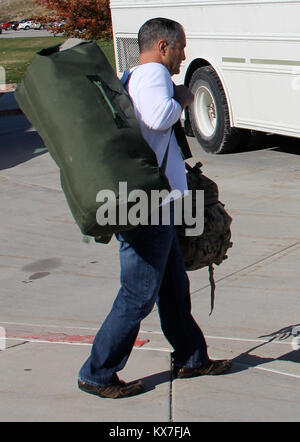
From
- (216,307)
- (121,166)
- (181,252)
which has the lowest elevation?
(216,307)

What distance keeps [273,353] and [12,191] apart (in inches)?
210

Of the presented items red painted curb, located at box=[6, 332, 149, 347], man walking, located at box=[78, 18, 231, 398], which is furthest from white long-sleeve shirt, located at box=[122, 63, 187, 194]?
red painted curb, located at box=[6, 332, 149, 347]

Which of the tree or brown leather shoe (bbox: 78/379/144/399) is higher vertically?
brown leather shoe (bbox: 78/379/144/399)

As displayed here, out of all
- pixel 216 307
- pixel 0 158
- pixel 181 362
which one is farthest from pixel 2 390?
pixel 0 158

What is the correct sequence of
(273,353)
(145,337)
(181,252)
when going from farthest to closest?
(145,337), (273,353), (181,252)

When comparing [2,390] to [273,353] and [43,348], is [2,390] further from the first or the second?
[273,353]

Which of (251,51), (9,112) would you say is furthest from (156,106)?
(9,112)

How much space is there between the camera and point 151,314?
18.5ft

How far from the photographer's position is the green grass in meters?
25.9

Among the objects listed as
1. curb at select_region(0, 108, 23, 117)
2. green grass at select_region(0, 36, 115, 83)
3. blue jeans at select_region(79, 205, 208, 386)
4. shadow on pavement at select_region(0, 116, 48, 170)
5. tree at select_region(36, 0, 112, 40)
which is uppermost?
blue jeans at select_region(79, 205, 208, 386)

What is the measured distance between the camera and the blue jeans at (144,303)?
390 centimetres

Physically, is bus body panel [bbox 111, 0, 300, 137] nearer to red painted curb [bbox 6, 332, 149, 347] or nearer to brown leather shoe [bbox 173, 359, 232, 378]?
red painted curb [bbox 6, 332, 149, 347]

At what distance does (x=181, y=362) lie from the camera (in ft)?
14.1
